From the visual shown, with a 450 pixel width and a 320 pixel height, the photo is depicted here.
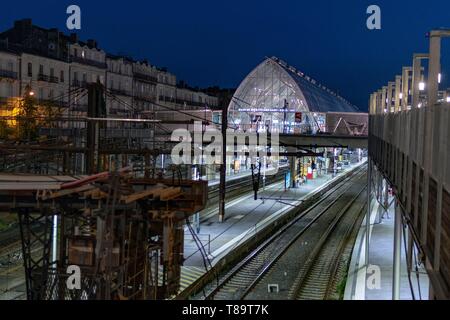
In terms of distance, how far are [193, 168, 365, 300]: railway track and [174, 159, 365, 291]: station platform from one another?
2.05 feet

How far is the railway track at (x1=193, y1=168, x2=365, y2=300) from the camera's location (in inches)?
551

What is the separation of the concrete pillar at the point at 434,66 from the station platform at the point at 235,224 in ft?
26.2

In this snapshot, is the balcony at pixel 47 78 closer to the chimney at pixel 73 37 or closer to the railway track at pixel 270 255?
the chimney at pixel 73 37

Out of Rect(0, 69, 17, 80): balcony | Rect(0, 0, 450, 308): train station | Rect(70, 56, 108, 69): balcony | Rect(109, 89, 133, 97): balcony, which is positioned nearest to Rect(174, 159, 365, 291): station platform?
Rect(0, 0, 450, 308): train station

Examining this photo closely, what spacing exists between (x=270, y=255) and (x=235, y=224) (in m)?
5.30

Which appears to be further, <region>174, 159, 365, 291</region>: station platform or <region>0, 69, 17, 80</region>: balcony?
<region>0, 69, 17, 80</region>: balcony

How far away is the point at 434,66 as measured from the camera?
6.59 metres

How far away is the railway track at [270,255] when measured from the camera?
14000mm

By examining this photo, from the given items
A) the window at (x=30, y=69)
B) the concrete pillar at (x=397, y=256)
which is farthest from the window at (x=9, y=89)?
the concrete pillar at (x=397, y=256)

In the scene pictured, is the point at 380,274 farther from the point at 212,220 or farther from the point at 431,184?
the point at 212,220

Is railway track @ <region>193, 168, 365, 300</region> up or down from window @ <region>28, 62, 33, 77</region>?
down

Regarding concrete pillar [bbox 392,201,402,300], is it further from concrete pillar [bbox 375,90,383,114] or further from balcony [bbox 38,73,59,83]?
balcony [bbox 38,73,59,83]
